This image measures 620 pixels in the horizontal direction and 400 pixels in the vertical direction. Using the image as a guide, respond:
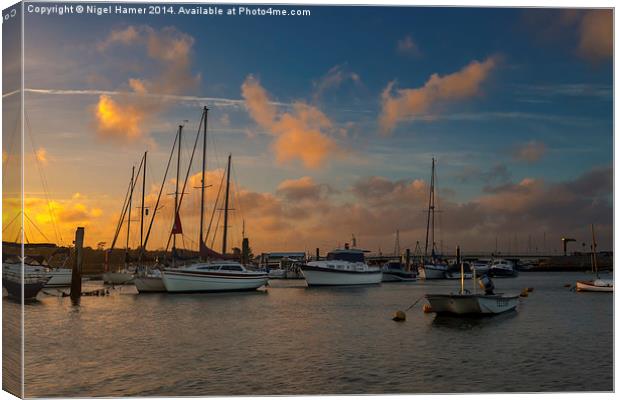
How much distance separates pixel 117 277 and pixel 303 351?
45703 millimetres

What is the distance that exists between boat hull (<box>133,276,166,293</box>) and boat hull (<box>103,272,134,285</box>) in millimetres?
13139

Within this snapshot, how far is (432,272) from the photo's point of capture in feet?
293

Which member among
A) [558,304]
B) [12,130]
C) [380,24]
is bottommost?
[558,304]

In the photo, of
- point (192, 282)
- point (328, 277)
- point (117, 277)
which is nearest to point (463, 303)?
point (192, 282)

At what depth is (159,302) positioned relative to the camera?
43.5 meters

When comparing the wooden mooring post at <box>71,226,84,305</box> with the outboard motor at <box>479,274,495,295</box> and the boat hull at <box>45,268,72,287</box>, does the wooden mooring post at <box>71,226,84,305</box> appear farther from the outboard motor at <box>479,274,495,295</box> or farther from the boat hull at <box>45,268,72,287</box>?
the outboard motor at <box>479,274,495,295</box>

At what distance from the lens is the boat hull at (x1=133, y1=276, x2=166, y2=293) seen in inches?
2057

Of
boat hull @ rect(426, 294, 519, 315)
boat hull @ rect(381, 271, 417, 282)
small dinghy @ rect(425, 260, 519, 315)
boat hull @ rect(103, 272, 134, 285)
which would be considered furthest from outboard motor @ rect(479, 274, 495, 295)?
boat hull @ rect(381, 271, 417, 282)

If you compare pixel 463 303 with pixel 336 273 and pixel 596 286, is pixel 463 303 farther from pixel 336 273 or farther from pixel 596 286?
→ pixel 336 273

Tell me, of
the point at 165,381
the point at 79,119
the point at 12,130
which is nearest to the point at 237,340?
the point at 165,381

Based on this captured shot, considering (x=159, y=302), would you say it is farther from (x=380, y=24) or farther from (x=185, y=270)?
(x=380, y=24)

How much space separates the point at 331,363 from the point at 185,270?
3165 centimetres

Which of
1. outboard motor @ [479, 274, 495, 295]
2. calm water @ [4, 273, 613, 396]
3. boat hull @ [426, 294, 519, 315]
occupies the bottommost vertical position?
calm water @ [4, 273, 613, 396]

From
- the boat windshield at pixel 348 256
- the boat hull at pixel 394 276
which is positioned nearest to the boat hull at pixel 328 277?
the boat windshield at pixel 348 256
